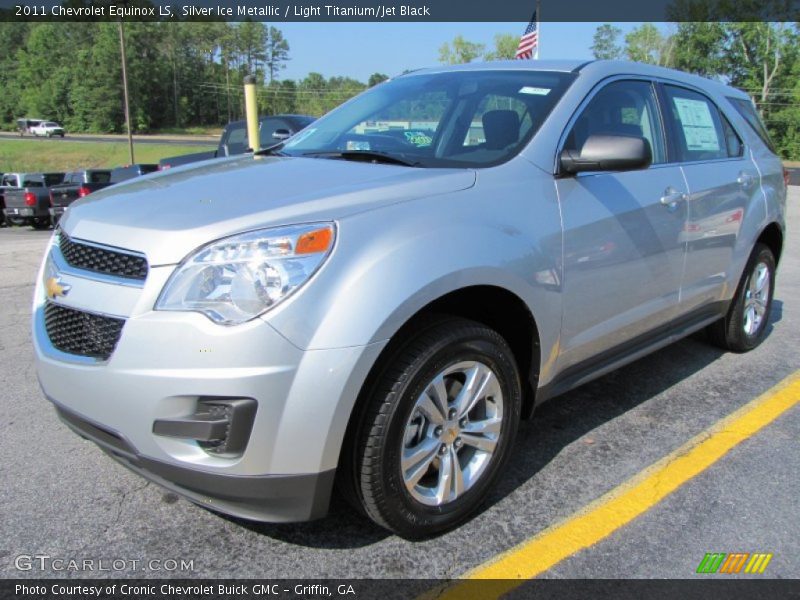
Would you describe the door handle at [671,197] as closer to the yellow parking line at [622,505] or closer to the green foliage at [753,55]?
the yellow parking line at [622,505]

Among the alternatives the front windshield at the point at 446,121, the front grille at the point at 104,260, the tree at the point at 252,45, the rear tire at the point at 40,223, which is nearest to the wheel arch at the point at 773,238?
the front windshield at the point at 446,121

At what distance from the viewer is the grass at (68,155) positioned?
184 feet

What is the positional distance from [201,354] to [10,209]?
72.2 ft

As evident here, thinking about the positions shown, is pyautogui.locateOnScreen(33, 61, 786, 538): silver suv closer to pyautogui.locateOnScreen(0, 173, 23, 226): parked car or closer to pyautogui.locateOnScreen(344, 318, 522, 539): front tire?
pyautogui.locateOnScreen(344, 318, 522, 539): front tire

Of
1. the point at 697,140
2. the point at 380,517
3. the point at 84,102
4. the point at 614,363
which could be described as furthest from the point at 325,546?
the point at 84,102

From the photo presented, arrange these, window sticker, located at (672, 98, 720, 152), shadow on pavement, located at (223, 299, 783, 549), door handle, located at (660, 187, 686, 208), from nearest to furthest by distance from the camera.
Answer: shadow on pavement, located at (223, 299, 783, 549)
door handle, located at (660, 187, 686, 208)
window sticker, located at (672, 98, 720, 152)

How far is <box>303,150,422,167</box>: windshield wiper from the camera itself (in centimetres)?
278

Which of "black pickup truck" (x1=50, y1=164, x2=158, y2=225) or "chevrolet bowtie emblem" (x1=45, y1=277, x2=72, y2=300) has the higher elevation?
"chevrolet bowtie emblem" (x1=45, y1=277, x2=72, y2=300)

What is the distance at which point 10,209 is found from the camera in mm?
20375

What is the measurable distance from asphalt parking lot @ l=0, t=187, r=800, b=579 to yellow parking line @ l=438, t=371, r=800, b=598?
40 mm

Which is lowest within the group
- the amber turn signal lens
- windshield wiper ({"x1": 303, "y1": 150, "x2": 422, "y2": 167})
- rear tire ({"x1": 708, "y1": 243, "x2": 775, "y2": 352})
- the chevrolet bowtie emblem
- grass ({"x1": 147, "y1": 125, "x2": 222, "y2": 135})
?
rear tire ({"x1": 708, "y1": 243, "x2": 775, "y2": 352})

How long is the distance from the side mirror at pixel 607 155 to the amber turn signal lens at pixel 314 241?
1.25 meters

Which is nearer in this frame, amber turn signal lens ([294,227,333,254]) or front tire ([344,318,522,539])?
amber turn signal lens ([294,227,333,254])

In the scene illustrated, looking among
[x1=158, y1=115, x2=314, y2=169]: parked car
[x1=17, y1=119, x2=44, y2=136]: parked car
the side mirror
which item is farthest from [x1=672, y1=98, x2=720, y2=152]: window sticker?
[x1=17, y1=119, x2=44, y2=136]: parked car
